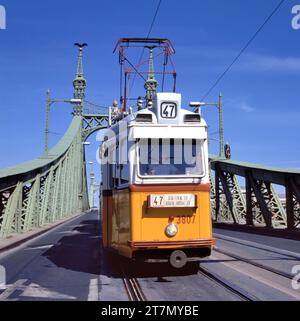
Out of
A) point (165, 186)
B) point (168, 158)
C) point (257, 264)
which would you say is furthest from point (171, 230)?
point (257, 264)

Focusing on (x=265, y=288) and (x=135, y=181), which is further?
(x=135, y=181)

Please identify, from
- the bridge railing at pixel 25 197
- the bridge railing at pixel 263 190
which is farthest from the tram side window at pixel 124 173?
the bridge railing at pixel 263 190

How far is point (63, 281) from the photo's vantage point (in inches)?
366

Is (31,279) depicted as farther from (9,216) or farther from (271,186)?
(271,186)

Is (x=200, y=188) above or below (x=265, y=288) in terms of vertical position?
above

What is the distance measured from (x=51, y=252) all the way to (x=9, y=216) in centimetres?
460

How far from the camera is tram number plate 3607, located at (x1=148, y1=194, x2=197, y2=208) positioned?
899 centimetres

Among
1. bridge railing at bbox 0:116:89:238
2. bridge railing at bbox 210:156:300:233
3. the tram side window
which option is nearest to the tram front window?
the tram side window

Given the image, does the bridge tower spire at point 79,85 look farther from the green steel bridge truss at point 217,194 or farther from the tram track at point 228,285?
the tram track at point 228,285

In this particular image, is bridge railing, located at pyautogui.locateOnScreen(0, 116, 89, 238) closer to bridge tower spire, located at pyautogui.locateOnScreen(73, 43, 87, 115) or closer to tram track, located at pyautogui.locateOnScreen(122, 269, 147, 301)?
tram track, located at pyautogui.locateOnScreen(122, 269, 147, 301)

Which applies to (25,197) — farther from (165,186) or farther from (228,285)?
(228,285)
